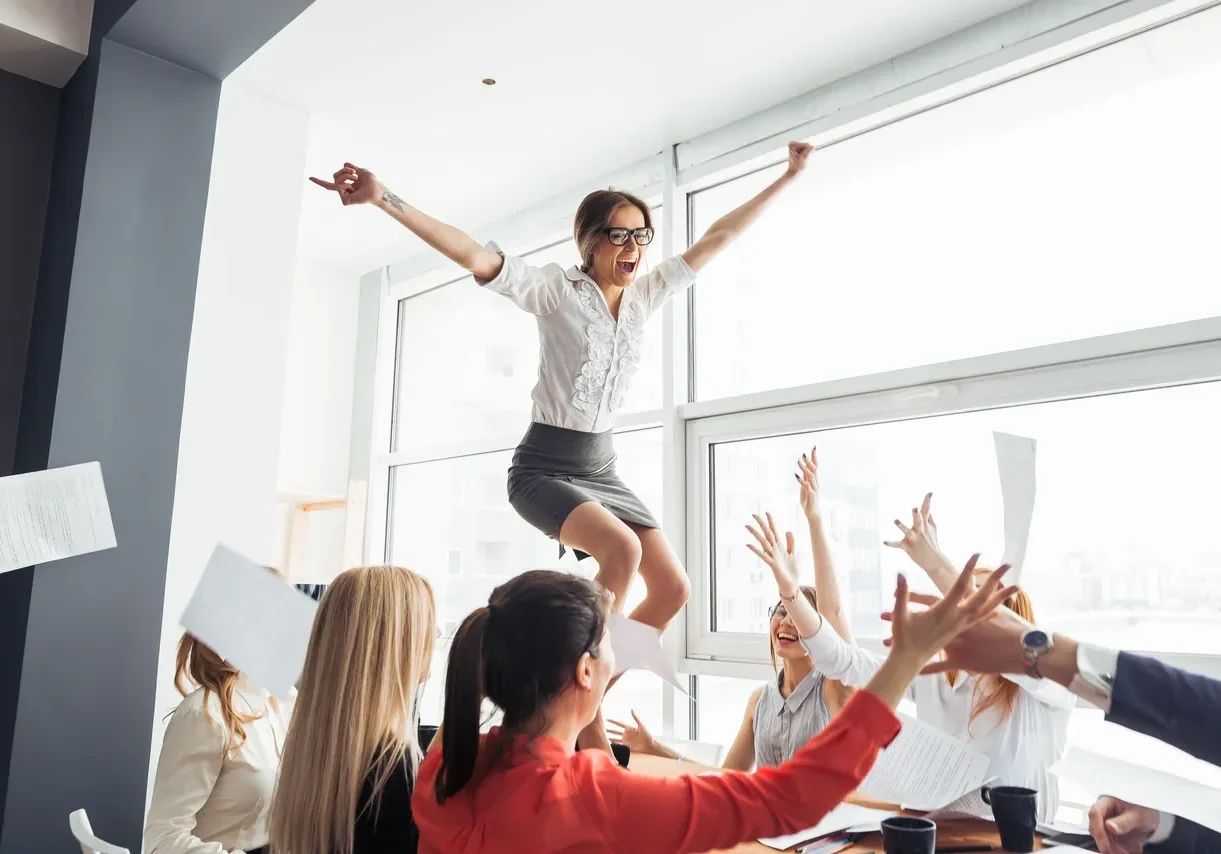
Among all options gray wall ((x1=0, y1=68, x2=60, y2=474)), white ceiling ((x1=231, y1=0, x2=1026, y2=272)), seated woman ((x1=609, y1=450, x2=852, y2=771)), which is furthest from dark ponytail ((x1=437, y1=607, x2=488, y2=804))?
white ceiling ((x1=231, y1=0, x2=1026, y2=272))

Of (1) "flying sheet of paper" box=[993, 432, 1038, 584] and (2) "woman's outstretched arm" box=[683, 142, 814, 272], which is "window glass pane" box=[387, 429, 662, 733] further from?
(1) "flying sheet of paper" box=[993, 432, 1038, 584]

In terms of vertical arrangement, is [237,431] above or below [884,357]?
below

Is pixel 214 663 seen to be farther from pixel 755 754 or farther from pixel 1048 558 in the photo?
pixel 1048 558

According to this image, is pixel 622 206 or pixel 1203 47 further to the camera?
pixel 1203 47

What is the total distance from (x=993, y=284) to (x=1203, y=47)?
2.37 feet

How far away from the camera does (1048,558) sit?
7.48 ft

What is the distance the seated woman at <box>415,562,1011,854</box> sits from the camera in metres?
0.83

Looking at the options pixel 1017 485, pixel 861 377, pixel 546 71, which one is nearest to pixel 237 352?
pixel 546 71

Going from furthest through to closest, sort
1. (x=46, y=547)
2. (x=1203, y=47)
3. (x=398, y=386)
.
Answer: (x=398, y=386)
(x=1203, y=47)
(x=46, y=547)

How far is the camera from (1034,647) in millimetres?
981

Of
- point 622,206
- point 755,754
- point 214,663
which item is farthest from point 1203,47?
point 214,663

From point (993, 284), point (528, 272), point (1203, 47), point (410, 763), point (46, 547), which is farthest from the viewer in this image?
point (993, 284)

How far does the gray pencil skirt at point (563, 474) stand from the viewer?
62.6 inches

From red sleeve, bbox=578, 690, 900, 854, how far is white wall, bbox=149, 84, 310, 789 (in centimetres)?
202
